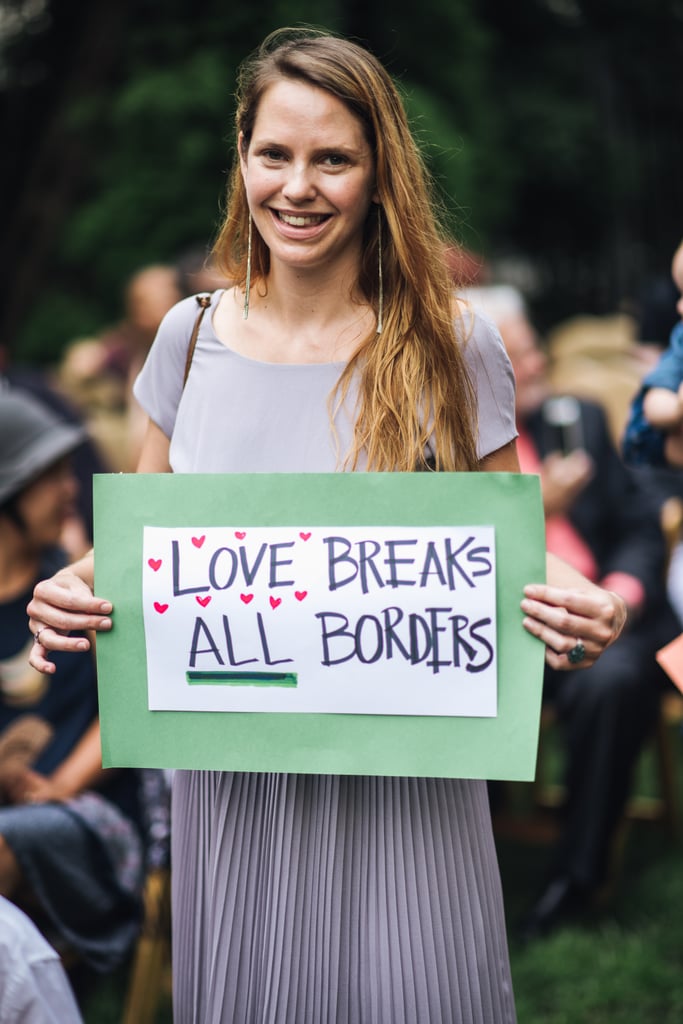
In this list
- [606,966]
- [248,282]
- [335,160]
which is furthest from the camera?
[606,966]

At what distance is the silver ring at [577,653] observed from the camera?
138 cm

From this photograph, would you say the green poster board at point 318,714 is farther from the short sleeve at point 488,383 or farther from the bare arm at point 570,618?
the short sleeve at point 488,383

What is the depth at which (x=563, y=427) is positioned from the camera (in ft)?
11.7

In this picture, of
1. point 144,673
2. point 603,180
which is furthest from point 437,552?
point 603,180

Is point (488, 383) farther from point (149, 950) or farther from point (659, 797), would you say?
point (659, 797)

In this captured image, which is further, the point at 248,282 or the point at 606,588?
the point at 606,588

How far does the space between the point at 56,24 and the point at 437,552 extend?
909 centimetres

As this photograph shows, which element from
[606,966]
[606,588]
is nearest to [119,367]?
[606,588]

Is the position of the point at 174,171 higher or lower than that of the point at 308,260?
higher

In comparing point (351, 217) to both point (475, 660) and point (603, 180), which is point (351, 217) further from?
point (603, 180)

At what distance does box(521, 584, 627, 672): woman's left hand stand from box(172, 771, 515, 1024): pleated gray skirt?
0.28m

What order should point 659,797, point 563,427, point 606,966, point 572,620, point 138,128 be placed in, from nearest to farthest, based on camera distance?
point 572,620, point 606,966, point 563,427, point 659,797, point 138,128

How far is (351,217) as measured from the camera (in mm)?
1492

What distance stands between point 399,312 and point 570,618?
0.47 metres
